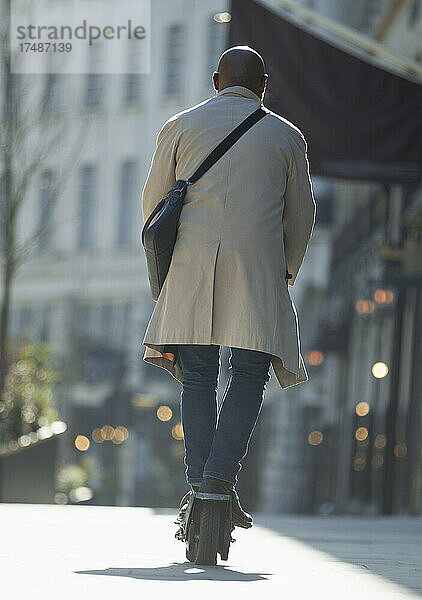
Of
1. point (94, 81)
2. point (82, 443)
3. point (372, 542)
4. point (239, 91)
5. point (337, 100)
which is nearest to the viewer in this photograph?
point (239, 91)

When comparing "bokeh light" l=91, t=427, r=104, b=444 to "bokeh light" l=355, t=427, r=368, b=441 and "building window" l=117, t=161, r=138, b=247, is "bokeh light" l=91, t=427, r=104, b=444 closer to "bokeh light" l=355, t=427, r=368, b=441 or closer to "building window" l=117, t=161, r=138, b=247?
"bokeh light" l=355, t=427, r=368, b=441

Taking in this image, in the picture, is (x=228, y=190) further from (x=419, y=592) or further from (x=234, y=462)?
(x=419, y=592)

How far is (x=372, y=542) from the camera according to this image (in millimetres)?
5180

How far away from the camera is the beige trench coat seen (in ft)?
12.5

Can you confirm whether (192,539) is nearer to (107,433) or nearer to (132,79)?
(107,433)

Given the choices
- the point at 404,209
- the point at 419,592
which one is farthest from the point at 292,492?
the point at 419,592

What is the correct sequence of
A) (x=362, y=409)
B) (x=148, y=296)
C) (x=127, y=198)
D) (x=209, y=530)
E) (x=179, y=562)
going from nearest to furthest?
1. (x=209, y=530)
2. (x=179, y=562)
3. (x=362, y=409)
4. (x=127, y=198)
5. (x=148, y=296)

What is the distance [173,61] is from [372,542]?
15343 millimetres

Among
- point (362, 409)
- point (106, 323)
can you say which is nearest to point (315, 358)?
point (362, 409)

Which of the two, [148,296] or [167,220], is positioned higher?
[167,220]

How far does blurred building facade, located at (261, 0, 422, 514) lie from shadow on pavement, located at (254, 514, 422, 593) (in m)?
3.73

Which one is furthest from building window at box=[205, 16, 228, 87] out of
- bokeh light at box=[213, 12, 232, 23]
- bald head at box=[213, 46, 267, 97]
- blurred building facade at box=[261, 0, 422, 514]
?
bald head at box=[213, 46, 267, 97]

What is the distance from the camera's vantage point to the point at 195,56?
19312 mm

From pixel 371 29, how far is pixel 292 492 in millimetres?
6252
